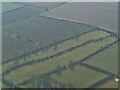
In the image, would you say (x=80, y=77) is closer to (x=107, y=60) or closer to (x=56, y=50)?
(x=107, y=60)

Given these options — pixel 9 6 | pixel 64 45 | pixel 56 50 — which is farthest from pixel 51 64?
pixel 9 6

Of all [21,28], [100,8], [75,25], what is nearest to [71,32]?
[75,25]

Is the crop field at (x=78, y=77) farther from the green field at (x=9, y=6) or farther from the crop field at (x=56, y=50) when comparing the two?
the green field at (x=9, y=6)

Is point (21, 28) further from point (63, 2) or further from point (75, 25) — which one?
point (63, 2)

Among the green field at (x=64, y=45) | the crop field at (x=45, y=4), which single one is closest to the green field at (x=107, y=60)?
the green field at (x=64, y=45)

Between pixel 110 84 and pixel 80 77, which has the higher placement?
pixel 80 77

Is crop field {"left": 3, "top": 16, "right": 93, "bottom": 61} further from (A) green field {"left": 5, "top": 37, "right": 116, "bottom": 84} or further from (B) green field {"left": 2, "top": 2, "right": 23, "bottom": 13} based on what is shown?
(B) green field {"left": 2, "top": 2, "right": 23, "bottom": 13}
